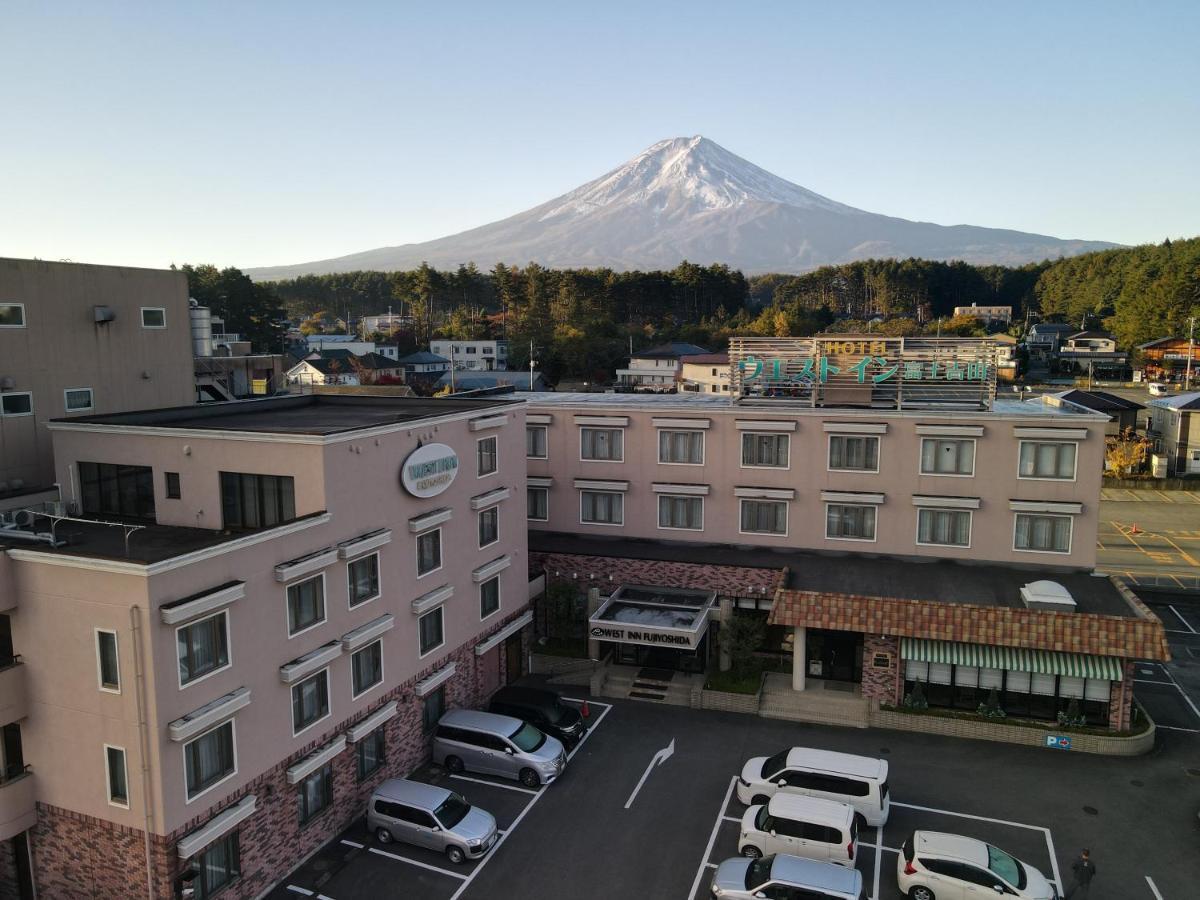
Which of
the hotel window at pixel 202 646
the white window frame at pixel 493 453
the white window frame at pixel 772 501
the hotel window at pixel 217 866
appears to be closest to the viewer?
the hotel window at pixel 202 646

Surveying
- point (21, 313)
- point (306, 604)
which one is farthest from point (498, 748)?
point (21, 313)

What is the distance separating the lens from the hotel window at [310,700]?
20062 mm

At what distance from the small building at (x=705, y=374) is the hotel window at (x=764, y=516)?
53.2 meters

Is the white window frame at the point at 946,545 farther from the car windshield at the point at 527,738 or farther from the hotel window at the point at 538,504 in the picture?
the car windshield at the point at 527,738

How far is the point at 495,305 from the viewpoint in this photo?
151375 millimetres

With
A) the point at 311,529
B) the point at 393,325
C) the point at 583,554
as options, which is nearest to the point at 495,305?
the point at 393,325

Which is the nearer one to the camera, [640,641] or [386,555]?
[386,555]

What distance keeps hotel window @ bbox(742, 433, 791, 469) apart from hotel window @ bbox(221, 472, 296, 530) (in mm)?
18341

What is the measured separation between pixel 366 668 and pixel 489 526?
25.1 ft

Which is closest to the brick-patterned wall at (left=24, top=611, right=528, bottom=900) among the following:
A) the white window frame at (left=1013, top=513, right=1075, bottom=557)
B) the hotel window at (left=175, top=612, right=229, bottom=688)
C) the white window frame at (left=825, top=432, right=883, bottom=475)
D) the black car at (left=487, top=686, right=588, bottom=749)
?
the hotel window at (left=175, top=612, right=229, bottom=688)

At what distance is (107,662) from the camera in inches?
650

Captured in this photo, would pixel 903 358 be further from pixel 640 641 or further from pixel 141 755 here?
pixel 141 755

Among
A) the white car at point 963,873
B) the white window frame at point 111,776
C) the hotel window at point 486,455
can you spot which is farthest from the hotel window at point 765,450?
→ the white window frame at point 111,776

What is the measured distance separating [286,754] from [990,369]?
27600 mm
